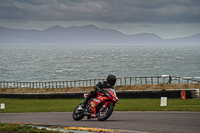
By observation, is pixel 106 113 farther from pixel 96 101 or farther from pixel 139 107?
pixel 139 107

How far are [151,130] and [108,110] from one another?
235 centimetres

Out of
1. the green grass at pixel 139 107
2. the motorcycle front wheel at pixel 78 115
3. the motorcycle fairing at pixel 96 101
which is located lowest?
the green grass at pixel 139 107

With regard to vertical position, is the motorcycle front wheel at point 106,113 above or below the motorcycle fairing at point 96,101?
below

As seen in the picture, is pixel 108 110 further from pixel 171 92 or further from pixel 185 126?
pixel 171 92

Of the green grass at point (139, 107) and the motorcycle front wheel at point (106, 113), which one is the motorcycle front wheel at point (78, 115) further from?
the green grass at point (139, 107)

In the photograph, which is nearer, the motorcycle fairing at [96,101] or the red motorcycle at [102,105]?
the red motorcycle at [102,105]

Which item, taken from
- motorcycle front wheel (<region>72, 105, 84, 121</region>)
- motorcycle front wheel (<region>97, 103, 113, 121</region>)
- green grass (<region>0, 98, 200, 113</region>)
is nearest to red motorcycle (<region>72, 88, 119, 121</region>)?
motorcycle front wheel (<region>97, 103, 113, 121</region>)

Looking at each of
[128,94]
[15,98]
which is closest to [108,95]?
[128,94]

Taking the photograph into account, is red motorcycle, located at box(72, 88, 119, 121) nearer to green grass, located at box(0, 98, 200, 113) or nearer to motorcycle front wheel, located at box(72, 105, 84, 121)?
motorcycle front wheel, located at box(72, 105, 84, 121)

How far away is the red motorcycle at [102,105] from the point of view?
10883 mm

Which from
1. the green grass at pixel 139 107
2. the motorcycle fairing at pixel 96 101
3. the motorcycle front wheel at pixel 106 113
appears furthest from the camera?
the green grass at pixel 139 107

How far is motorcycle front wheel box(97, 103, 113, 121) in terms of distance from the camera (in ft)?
35.5

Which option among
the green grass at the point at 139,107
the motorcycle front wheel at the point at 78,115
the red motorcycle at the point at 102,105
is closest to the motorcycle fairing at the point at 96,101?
the red motorcycle at the point at 102,105

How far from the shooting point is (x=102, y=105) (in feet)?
36.9
